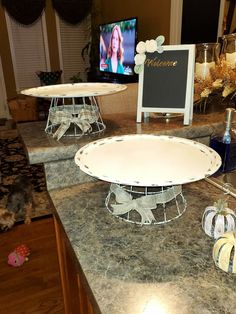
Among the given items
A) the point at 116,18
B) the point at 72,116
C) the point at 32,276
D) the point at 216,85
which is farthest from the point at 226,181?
the point at 116,18

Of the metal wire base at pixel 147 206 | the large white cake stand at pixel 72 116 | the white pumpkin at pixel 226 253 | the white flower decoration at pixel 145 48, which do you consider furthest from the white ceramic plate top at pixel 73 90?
the white pumpkin at pixel 226 253

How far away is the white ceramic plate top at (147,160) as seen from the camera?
613 millimetres

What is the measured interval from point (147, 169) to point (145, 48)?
1.81ft

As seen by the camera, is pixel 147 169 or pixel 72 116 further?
pixel 72 116

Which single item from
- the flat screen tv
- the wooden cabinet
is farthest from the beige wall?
the wooden cabinet

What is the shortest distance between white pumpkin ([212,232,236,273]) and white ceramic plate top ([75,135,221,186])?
14cm

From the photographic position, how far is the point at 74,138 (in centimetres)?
97

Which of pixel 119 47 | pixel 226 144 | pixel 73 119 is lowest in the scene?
pixel 226 144

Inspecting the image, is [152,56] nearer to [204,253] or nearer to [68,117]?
[68,117]

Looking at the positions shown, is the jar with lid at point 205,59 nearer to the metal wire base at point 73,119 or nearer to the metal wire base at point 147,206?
the metal wire base at point 73,119

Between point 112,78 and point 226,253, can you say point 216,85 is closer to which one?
point 226,253

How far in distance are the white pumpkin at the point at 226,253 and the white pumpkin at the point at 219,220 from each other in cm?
6

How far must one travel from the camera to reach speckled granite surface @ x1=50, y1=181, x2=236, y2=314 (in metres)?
0.51

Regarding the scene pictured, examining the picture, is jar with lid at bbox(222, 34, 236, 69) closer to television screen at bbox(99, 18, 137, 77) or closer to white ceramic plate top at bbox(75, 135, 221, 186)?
white ceramic plate top at bbox(75, 135, 221, 186)
